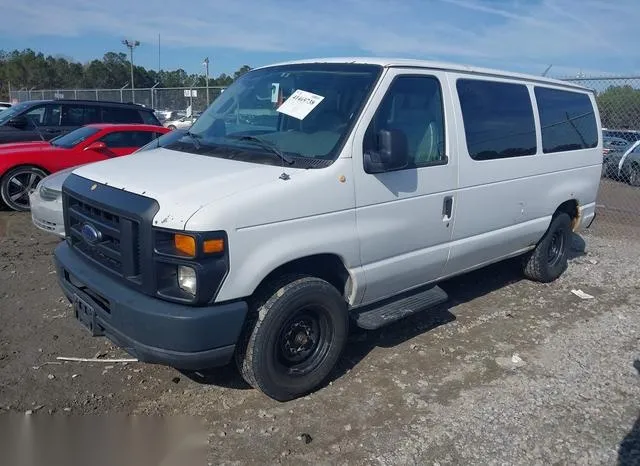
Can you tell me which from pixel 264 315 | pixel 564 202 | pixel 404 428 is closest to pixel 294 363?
pixel 264 315

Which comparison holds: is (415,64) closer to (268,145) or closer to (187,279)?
(268,145)

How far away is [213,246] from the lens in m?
2.97

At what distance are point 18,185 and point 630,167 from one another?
521 inches

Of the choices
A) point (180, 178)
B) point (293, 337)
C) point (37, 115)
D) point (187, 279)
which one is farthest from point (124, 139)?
point (187, 279)

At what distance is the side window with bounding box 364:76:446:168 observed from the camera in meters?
3.82

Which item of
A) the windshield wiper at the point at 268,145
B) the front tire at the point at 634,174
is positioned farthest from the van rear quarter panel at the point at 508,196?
the front tire at the point at 634,174

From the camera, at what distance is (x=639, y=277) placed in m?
6.75

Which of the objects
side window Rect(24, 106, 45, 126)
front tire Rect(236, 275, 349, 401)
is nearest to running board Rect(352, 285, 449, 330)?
front tire Rect(236, 275, 349, 401)

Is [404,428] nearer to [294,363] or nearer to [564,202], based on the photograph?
[294,363]

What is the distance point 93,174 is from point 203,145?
0.78 metres

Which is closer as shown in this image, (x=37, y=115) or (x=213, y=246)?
(x=213, y=246)

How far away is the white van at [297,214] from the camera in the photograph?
121 inches

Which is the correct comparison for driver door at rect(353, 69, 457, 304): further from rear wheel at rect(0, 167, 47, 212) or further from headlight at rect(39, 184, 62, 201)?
rear wheel at rect(0, 167, 47, 212)

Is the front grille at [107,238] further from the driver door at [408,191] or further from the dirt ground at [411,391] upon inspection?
the driver door at [408,191]
